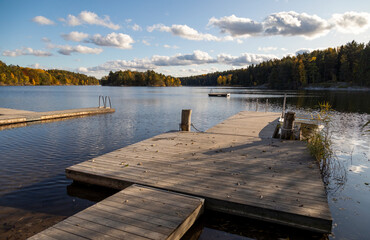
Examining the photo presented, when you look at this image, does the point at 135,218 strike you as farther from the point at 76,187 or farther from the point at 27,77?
the point at 27,77

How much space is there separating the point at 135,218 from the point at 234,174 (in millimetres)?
2791

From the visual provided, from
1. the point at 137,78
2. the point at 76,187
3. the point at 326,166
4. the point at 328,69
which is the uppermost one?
the point at 328,69

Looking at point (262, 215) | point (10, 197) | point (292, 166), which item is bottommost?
point (10, 197)

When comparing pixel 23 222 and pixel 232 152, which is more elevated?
pixel 232 152

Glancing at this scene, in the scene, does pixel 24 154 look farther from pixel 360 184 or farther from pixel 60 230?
pixel 360 184

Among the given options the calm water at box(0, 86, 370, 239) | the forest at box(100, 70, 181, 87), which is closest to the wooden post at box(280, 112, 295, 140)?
the calm water at box(0, 86, 370, 239)

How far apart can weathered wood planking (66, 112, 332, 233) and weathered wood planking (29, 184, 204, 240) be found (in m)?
0.47

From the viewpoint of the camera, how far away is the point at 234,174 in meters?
5.67

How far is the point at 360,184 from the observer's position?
744 centimetres

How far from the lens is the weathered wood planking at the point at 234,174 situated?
4309mm

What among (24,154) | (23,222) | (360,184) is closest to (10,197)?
(23,222)

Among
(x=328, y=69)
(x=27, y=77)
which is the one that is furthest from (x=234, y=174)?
(x=27, y=77)

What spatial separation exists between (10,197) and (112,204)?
3.55m

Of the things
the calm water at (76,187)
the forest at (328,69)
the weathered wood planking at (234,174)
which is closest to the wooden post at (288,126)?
the weathered wood planking at (234,174)
